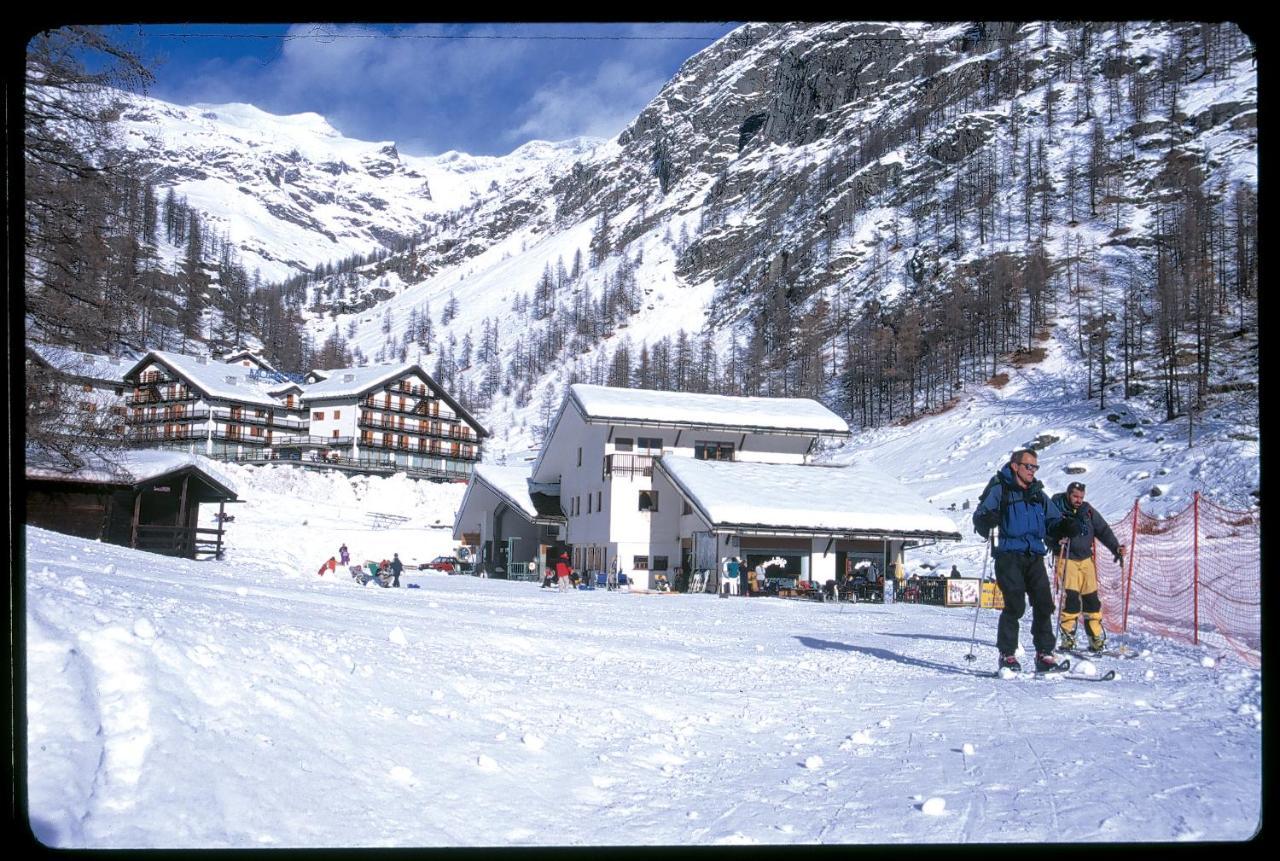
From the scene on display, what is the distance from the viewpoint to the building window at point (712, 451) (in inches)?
1500

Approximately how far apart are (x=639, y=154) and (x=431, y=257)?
45.9 m

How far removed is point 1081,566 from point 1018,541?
1.80 metres

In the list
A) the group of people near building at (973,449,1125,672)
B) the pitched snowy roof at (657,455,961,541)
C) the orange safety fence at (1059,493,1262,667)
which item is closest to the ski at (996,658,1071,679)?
the group of people near building at (973,449,1125,672)

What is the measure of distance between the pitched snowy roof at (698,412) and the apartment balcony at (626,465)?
1.45m

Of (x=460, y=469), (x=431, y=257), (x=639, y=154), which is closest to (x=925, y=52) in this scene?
(x=460, y=469)

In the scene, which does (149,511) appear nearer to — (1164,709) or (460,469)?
(1164,709)

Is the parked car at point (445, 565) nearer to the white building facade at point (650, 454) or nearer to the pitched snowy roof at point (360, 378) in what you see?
the white building facade at point (650, 454)

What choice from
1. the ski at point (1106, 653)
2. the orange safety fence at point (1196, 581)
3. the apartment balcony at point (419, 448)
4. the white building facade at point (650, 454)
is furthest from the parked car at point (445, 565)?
the ski at point (1106, 653)

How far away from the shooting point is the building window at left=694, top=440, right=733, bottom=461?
1500 inches

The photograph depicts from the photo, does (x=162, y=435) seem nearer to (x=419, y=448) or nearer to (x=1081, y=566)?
(x=1081, y=566)

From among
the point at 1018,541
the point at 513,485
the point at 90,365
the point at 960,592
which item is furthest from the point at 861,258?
the point at 1018,541

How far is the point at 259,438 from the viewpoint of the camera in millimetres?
52094

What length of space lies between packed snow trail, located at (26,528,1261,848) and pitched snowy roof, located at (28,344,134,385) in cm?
386

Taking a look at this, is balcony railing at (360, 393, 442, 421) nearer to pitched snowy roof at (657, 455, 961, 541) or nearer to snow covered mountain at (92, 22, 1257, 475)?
snow covered mountain at (92, 22, 1257, 475)
